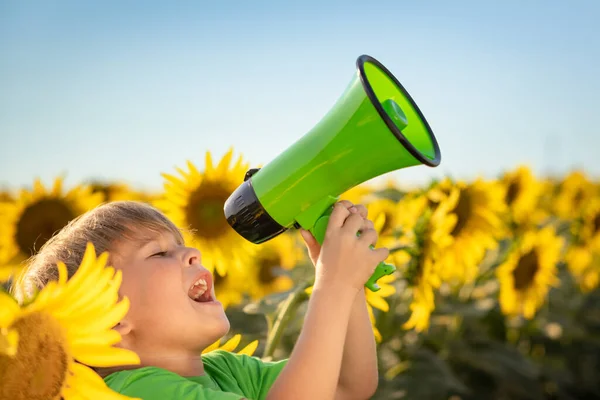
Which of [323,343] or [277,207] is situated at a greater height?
[277,207]

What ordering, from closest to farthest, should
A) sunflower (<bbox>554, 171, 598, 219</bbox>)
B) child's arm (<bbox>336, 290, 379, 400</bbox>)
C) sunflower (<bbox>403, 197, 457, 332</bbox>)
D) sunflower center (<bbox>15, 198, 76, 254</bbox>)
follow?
child's arm (<bbox>336, 290, 379, 400</bbox>) → sunflower (<bbox>403, 197, 457, 332</bbox>) → sunflower center (<bbox>15, 198, 76, 254</bbox>) → sunflower (<bbox>554, 171, 598, 219</bbox>)

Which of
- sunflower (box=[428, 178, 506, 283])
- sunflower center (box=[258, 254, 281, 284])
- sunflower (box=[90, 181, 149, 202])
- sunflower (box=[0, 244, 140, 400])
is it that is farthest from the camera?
sunflower center (box=[258, 254, 281, 284])

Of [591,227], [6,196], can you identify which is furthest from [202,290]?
[591,227]

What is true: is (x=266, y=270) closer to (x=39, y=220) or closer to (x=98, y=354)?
(x=39, y=220)

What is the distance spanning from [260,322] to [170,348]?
1764 mm

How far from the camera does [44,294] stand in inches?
45.6

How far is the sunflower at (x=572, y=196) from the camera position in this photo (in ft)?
18.7

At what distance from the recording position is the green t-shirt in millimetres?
1406

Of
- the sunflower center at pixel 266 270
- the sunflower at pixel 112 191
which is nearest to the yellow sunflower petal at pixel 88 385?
the sunflower at pixel 112 191

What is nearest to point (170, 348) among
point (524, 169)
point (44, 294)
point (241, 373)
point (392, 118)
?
point (241, 373)

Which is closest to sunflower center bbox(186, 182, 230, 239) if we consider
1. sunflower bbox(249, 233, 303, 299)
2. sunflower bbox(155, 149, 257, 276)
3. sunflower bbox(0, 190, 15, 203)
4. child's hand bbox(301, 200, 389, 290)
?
sunflower bbox(155, 149, 257, 276)

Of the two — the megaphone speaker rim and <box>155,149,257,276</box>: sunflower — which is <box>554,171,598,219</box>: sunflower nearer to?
<box>155,149,257,276</box>: sunflower

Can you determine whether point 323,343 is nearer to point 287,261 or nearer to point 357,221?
point 357,221

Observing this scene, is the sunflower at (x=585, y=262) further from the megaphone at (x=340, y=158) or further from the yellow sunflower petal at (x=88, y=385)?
the yellow sunflower petal at (x=88, y=385)
